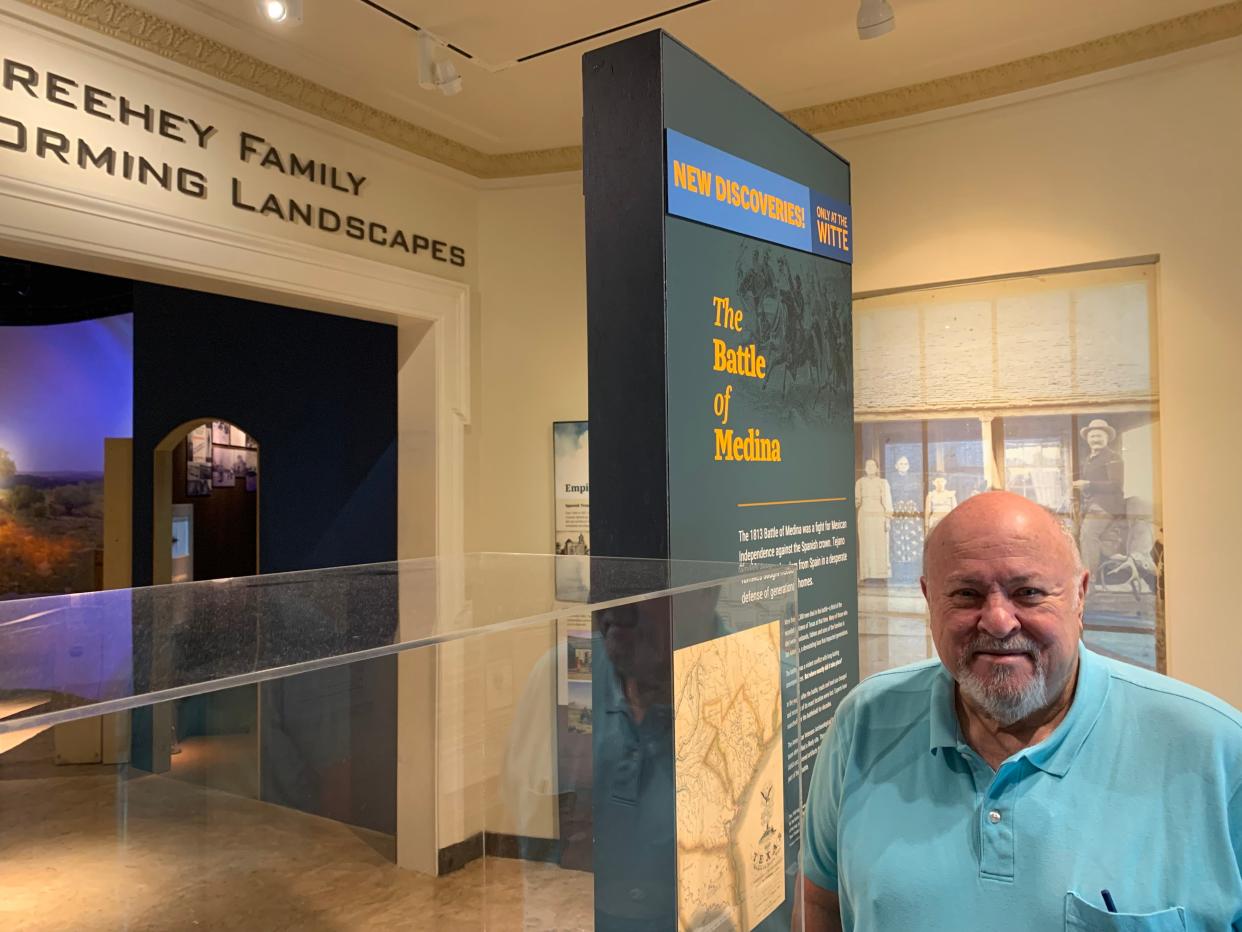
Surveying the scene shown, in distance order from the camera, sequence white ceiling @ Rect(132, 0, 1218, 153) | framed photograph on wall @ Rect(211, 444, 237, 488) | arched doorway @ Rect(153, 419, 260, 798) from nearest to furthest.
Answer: arched doorway @ Rect(153, 419, 260, 798) → white ceiling @ Rect(132, 0, 1218, 153) → framed photograph on wall @ Rect(211, 444, 237, 488)

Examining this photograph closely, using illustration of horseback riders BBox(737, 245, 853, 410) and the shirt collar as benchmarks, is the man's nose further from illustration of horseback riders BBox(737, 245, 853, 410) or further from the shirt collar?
illustration of horseback riders BBox(737, 245, 853, 410)

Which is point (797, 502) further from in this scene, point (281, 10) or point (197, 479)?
point (197, 479)

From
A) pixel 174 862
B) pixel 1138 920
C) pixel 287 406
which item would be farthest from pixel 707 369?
pixel 287 406

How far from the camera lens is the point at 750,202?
7.99 ft

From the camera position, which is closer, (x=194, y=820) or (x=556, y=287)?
(x=194, y=820)

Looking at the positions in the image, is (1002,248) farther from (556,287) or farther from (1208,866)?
(1208,866)

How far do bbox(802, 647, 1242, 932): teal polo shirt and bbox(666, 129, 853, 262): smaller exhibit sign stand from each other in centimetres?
128

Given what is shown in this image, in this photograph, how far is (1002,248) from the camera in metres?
3.77

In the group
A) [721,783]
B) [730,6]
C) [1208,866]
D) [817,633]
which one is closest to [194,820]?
[721,783]

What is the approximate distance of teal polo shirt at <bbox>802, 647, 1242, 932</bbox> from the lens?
125 centimetres

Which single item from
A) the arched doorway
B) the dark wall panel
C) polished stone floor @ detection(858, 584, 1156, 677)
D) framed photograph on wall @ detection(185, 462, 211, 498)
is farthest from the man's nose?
framed photograph on wall @ detection(185, 462, 211, 498)

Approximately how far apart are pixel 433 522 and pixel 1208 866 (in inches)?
145

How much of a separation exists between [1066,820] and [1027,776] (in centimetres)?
8

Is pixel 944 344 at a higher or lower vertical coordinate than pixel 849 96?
lower
